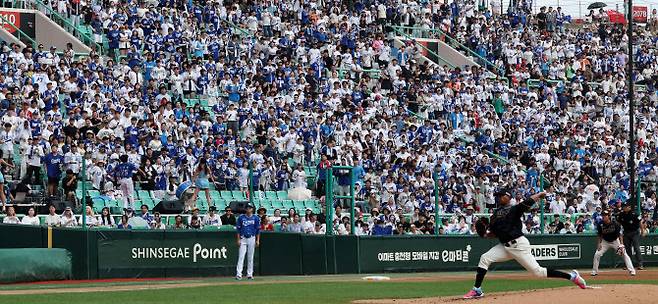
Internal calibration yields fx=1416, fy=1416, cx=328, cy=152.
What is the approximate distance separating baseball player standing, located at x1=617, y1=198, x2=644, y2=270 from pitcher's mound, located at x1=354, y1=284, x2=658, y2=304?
39.9 feet

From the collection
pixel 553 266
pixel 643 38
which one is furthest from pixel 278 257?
pixel 643 38

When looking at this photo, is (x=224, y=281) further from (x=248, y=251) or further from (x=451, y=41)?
(x=451, y=41)

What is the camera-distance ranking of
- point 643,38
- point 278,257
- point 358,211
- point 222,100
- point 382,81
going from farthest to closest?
point 643,38
point 382,81
point 222,100
point 358,211
point 278,257

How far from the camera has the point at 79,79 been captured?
36.6 meters

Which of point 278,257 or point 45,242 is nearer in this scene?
point 45,242

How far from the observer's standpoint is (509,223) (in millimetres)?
21484

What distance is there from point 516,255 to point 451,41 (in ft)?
99.7

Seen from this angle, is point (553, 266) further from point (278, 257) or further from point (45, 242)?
point (45, 242)

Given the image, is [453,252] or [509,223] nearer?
[509,223]

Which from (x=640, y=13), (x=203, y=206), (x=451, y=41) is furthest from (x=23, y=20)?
(x=640, y=13)

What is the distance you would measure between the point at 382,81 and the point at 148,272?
52.9 feet

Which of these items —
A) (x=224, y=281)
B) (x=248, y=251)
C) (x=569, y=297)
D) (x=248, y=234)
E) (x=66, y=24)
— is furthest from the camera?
(x=66, y=24)

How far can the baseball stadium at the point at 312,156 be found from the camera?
29297 millimetres

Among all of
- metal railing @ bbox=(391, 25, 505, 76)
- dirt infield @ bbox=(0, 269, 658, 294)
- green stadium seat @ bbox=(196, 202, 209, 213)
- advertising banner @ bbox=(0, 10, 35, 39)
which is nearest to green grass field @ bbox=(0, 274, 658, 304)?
dirt infield @ bbox=(0, 269, 658, 294)
